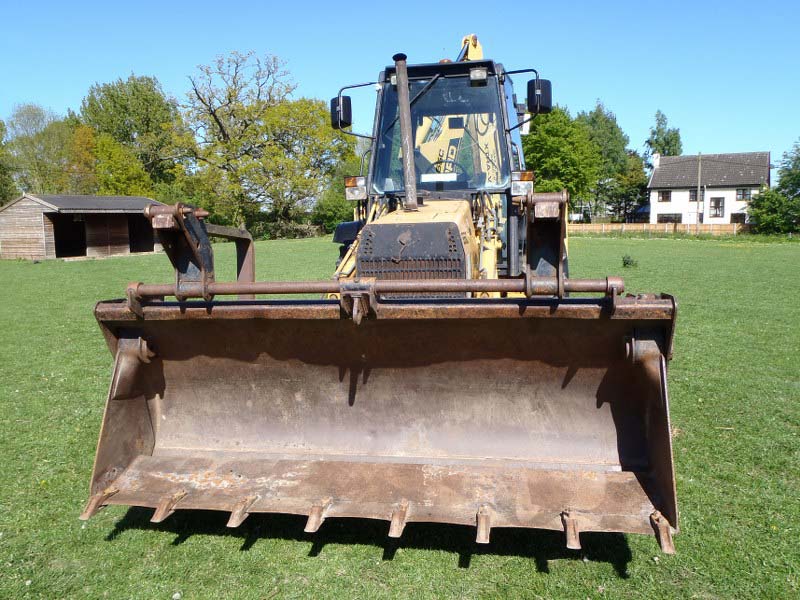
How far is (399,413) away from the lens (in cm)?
392

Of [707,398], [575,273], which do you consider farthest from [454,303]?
[575,273]

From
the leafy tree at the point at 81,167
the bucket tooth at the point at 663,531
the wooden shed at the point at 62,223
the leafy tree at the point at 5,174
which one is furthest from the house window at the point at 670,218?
the bucket tooth at the point at 663,531

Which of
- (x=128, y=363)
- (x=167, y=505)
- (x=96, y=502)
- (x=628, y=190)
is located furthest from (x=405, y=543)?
(x=628, y=190)

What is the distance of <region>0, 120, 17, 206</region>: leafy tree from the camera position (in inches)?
1967

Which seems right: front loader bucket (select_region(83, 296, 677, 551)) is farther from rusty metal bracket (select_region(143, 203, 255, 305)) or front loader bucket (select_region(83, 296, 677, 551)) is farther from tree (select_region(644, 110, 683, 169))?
tree (select_region(644, 110, 683, 169))

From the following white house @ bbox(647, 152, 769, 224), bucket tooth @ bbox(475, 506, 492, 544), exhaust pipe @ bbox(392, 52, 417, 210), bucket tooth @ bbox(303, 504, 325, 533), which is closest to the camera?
bucket tooth @ bbox(475, 506, 492, 544)

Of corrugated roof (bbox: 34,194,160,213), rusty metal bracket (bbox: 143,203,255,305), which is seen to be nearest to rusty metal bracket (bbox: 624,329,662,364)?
rusty metal bracket (bbox: 143,203,255,305)

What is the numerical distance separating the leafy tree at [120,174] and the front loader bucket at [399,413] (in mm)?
53010

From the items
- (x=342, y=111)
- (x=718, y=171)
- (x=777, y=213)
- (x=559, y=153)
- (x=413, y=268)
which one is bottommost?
(x=413, y=268)

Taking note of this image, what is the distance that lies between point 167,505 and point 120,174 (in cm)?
5507

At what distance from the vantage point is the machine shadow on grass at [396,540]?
11.5 ft

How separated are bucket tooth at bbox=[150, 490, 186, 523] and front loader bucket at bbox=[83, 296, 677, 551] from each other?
1 centimetres

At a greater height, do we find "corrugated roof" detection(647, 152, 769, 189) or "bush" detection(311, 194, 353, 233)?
"corrugated roof" detection(647, 152, 769, 189)

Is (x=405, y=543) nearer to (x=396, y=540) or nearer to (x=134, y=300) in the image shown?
(x=396, y=540)
